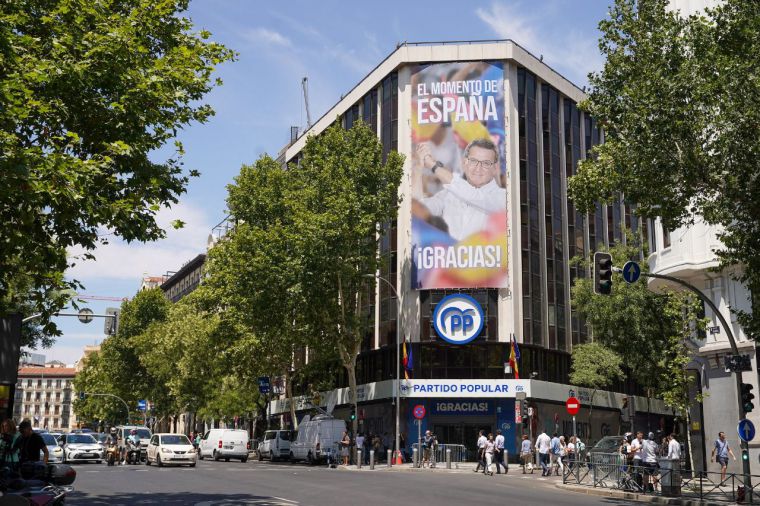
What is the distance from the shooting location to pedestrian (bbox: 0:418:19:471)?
1269 cm

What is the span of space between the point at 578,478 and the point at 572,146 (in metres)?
34.3

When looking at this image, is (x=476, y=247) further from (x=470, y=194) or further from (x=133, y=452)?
(x=133, y=452)

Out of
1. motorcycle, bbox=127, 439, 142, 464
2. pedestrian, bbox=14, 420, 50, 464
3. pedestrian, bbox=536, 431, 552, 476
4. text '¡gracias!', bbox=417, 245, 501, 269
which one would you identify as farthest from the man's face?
pedestrian, bbox=14, 420, 50, 464

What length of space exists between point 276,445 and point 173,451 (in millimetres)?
13479

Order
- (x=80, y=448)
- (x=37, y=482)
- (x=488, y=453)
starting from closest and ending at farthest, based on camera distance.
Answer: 1. (x=37, y=482)
2. (x=488, y=453)
3. (x=80, y=448)

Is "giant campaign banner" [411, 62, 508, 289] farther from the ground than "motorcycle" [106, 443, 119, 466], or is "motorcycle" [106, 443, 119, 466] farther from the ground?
"giant campaign banner" [411, 62, 508, 289]

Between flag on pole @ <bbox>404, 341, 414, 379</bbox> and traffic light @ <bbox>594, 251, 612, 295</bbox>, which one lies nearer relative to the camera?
traffic light @ <bbox>594, 251, 612, 295</bbox>

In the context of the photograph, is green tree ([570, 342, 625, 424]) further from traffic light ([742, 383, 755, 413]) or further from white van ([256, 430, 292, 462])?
traffic light ([742, 383, 755, 413])

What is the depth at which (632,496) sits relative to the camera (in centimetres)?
2177

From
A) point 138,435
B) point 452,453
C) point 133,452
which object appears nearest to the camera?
point 133,452

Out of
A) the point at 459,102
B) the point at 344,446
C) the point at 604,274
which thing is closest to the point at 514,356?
the point at 344,446

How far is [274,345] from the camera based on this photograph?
45.9m

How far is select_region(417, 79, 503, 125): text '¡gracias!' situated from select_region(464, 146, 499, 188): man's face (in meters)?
2.19

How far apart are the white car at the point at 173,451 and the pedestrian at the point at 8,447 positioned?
65.4ft
